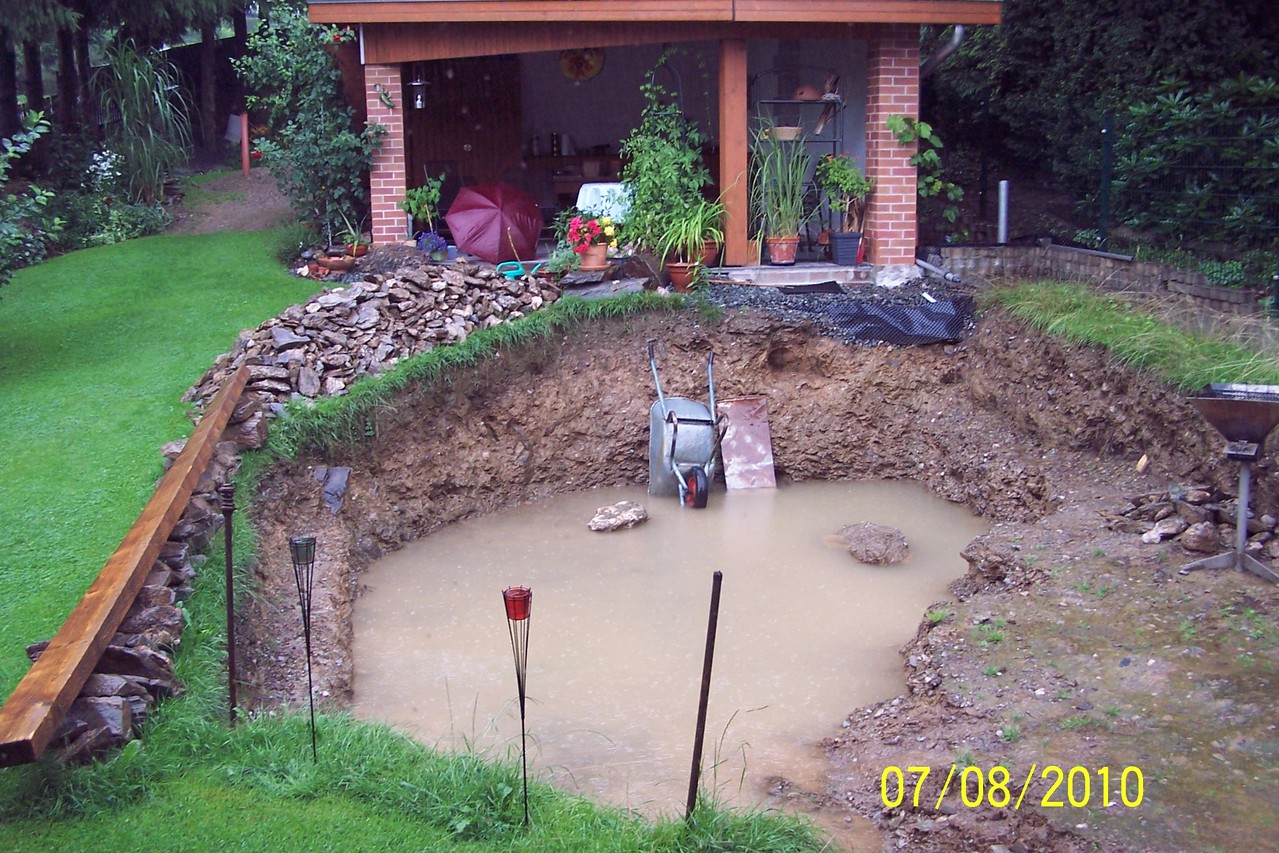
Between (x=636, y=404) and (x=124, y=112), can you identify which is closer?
(x=636, y=404)

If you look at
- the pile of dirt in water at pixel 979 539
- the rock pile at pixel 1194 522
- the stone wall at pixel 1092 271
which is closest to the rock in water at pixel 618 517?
the pile of dirt in water at pixel 979 539

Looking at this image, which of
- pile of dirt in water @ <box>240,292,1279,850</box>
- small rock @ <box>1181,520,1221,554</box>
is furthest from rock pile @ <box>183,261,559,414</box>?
small rock @ <box>1181,520,1221,554</box>

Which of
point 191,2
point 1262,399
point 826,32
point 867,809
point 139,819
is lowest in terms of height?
point 867,809

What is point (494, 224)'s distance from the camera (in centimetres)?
1049

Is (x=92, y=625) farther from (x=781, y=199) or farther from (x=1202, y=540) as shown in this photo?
(x=781, y=199)

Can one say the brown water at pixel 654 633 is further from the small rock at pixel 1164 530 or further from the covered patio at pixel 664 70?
the covered patio at pixel 664 70

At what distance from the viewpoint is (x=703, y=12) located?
31.8 ft

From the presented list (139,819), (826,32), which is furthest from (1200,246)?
(139,819)

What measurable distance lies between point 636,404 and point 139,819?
6.09 metres

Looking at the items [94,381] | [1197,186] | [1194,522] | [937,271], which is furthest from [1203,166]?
[94,381]

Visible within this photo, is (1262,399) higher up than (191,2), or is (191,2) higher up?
(191,2)

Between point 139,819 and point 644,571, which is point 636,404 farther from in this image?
point 139,819

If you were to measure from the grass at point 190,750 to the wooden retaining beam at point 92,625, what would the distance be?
27 centimetres

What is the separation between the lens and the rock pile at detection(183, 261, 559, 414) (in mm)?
7652
